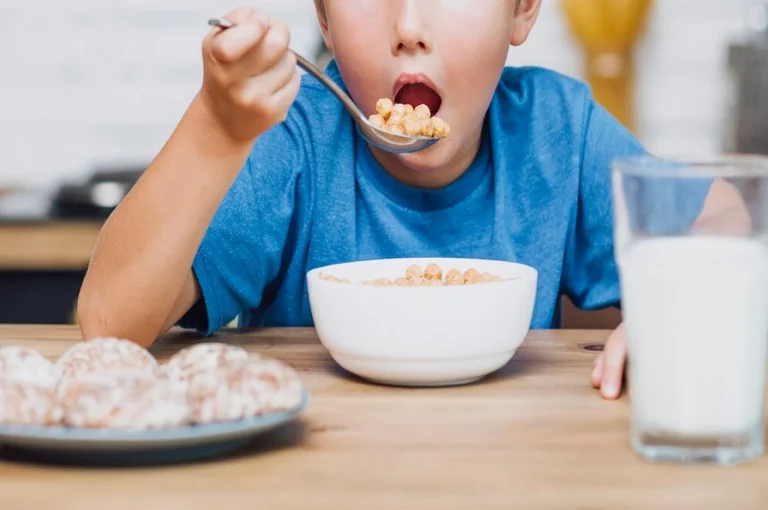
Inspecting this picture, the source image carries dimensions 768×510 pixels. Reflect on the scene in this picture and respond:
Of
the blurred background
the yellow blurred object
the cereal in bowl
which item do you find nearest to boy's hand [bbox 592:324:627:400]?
the cereal in bowl

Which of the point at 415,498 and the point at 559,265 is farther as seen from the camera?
the point at 559,265

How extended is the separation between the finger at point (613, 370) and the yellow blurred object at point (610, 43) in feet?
5.73

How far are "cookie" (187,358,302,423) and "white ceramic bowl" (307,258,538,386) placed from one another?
0.16 m

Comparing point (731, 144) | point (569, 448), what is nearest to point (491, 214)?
point (569, 448)

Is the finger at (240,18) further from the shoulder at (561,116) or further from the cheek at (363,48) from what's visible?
the shoulder at (561,116)

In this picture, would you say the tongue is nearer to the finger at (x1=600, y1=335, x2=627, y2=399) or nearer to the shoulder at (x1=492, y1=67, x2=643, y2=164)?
the shoulder at (x1=492, y1=67, x2=643, y2=164)

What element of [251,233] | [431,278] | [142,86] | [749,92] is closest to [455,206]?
[251,233]

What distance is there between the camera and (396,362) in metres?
0.84

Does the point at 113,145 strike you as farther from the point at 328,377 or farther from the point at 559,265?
the point at 328,377

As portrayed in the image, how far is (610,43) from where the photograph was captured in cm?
254

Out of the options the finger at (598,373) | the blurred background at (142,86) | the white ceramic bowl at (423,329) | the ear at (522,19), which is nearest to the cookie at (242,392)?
the white ceramic bowl at (423,329)

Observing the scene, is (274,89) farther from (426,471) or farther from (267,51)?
(426,471)

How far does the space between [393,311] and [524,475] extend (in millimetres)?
250

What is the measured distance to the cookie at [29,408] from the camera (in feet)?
2.12
